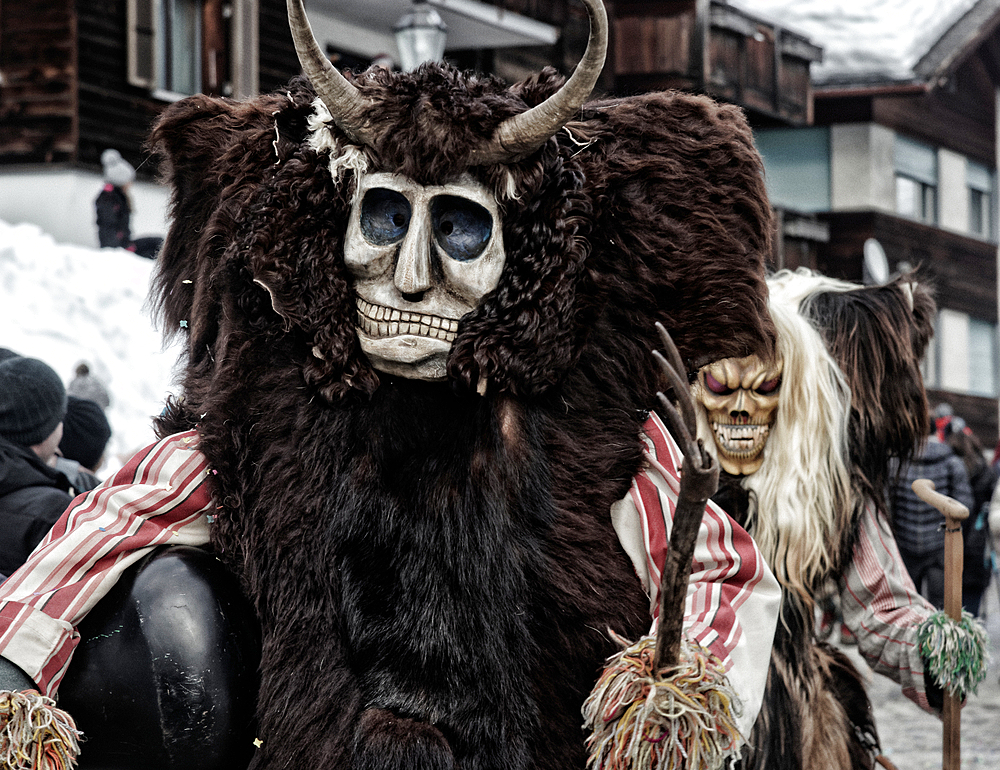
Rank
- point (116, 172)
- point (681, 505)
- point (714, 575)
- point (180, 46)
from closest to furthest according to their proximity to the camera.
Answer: point (681, 505) → point (714, 575) → point (116, 172) → point (180, 46)

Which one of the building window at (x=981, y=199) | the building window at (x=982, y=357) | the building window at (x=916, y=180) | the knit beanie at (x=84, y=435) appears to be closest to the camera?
the knit beanie at (x=84, y=435)

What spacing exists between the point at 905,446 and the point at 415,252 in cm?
219

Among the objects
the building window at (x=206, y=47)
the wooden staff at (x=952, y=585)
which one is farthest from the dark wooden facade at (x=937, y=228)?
the wooden staff at (x=952, y=585)

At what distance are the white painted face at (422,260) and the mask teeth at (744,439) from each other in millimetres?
1609

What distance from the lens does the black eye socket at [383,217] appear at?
102 inches

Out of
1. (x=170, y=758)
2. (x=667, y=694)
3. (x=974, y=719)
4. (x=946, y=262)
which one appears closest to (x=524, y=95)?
(x=667, y=694)

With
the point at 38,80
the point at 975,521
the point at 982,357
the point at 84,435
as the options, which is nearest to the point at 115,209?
the point at 38,80

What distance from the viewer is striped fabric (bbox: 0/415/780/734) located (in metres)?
2.44

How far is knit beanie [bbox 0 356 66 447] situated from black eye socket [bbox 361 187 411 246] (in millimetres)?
→ 1746

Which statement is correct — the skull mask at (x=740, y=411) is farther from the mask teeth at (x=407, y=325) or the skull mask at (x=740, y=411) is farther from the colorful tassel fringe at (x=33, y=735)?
the colorful tassel fringe at (x=33, y=735)

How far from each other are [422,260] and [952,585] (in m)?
2.52

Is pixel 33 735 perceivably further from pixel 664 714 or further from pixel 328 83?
pixel 328 83

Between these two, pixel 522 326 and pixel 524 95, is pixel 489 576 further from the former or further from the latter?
pixel 524 95

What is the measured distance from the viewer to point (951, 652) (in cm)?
398
